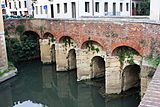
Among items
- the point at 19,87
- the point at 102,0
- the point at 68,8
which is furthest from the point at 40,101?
the point at 102,0

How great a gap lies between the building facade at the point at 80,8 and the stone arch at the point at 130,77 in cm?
818

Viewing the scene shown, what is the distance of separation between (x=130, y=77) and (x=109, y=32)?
3430 millimetres

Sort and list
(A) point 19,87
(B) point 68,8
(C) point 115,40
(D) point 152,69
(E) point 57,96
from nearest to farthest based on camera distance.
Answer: (D) point 152,69, (C) point 115,40, (E) point 57,96, (A) point 19,87, (B) point 68,8

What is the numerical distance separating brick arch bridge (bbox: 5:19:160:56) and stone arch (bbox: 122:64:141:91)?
1.70 metres

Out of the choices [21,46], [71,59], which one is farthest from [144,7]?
[21,46]

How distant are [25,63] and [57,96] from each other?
28.8 feet

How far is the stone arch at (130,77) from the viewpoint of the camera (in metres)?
12.7

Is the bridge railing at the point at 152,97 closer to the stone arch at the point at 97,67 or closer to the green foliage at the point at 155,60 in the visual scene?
the green foliage at the point at 155,60

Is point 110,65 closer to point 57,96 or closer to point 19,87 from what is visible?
point 57,96

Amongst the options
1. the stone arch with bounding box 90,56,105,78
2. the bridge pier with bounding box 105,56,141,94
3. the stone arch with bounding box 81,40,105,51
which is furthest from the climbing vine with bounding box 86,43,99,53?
the bridge pier with bounding box 105,56,141,94

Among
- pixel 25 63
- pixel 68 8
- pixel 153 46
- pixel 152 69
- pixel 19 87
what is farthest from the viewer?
pixel 25 63

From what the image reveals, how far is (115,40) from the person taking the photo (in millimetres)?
12039

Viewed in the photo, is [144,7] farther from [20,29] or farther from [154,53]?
[154,53]

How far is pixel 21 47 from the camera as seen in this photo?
2136cm
